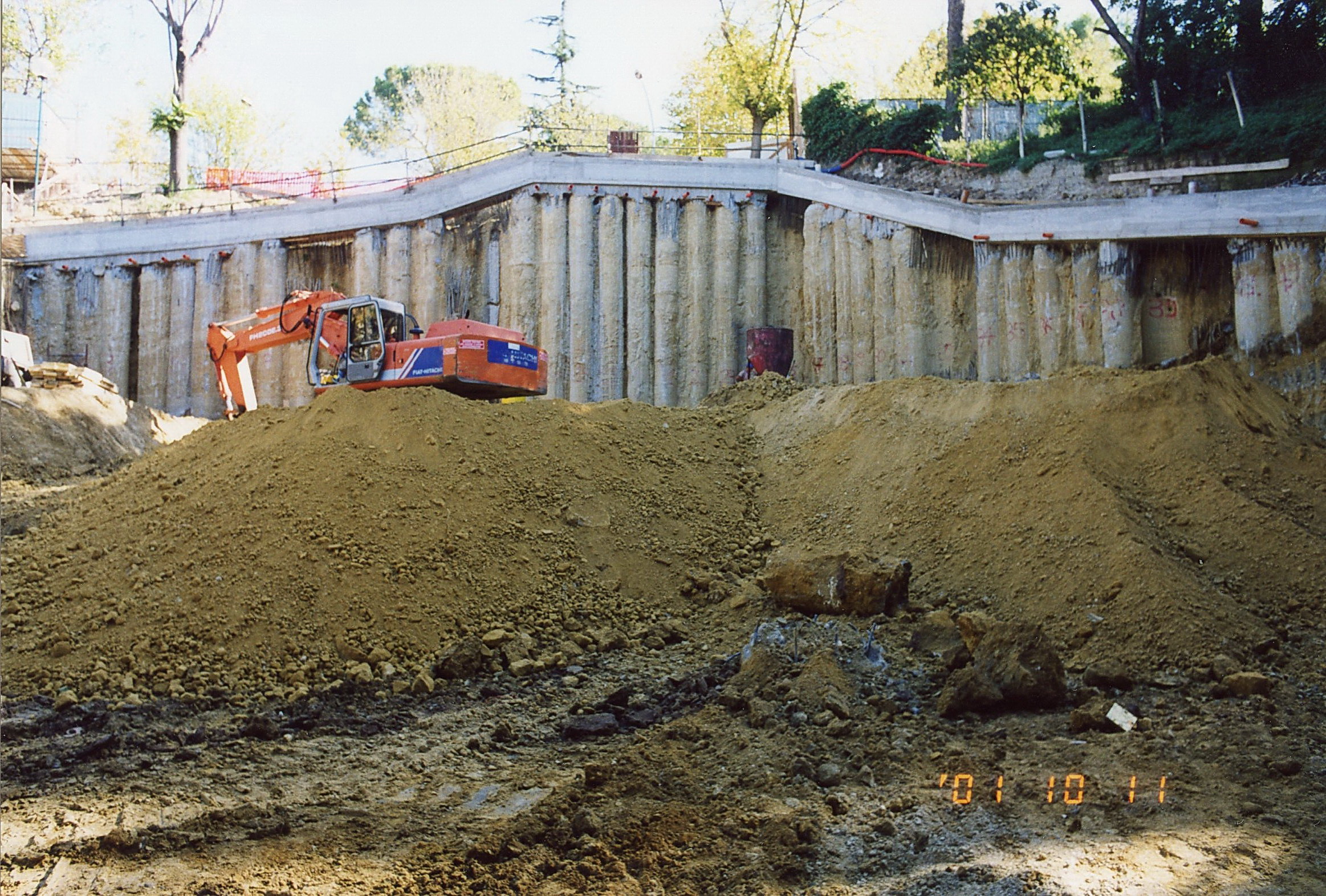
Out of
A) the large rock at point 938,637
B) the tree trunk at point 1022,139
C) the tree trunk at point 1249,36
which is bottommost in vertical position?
the large rock at point 938,637

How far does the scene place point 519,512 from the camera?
422 inches

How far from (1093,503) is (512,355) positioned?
7.36m

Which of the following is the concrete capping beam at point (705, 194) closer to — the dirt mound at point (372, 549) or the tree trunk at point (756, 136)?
the tree trunk at point (756, 136)

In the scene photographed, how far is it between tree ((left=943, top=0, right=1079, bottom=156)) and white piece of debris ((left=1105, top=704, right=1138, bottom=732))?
55.0 feet

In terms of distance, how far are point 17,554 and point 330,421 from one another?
133 inches

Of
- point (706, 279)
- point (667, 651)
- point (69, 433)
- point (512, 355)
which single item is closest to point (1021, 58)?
point (706, 279)

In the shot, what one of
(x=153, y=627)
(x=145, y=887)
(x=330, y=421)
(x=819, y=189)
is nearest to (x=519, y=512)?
(x=330, y=421)

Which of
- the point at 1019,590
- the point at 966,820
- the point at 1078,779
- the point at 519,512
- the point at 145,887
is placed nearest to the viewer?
the point at 145,887

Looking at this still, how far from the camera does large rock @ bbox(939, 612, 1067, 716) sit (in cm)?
702

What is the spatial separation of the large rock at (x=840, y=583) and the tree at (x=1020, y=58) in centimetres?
1486

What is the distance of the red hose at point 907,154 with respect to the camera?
20234mm

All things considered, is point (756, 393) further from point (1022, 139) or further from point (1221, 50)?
point (1221, 50)

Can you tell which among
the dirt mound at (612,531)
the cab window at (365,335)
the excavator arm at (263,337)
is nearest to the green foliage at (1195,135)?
the dirt mound at (612,531)

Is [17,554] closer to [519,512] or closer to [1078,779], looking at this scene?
[519,512]
